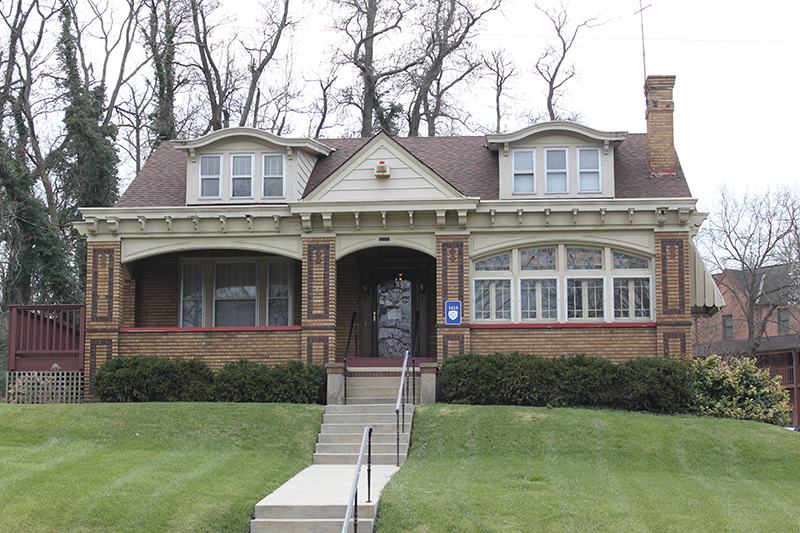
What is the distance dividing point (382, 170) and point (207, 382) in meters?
5.72

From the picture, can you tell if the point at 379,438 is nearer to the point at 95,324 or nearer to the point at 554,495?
the point at 554,495

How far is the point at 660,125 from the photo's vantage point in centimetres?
1920

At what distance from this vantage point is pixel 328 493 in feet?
35.3

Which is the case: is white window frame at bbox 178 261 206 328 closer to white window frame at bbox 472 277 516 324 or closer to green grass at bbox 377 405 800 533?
white window frame at bbox 472 277 516 324

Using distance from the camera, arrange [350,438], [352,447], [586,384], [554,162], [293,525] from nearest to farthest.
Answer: [293,525] → [352,447] → [350,438] → [586,384] → [554,162]

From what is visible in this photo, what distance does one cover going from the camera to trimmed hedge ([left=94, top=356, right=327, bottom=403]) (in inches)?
659

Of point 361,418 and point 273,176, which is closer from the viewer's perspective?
point 361,418

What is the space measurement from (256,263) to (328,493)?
9949 mm

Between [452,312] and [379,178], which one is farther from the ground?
[379,178]

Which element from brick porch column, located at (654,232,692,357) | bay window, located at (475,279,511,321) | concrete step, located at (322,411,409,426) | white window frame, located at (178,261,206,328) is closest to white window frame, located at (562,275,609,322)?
brick porch column, located at (654,232,692,357)

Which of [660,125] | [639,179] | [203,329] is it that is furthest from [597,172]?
[203,329]

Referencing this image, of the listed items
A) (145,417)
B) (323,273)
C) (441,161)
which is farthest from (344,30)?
(145,417)

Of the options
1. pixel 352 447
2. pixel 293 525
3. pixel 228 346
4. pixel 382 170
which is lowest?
pixel 293 525

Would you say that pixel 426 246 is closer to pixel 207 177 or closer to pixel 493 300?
Result: pixel 493 300
